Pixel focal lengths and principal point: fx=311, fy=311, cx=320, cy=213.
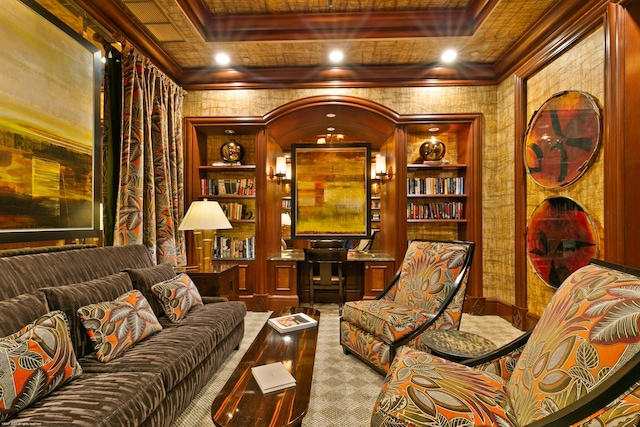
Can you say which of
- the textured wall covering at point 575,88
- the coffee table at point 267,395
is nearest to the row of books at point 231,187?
the coffee table at point 267,395

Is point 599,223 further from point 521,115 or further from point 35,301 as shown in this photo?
point 35,301

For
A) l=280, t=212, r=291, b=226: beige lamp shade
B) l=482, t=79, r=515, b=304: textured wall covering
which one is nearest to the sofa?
l=280, t=212, r=291, b=226: beige lamp shade

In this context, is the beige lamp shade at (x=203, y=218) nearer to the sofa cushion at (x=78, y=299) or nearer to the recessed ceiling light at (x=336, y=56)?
the sofa cushion at (x=78, y=299)

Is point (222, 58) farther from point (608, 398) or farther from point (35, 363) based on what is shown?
point (608, 398)

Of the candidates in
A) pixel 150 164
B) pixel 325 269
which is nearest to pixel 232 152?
pixel 150 164

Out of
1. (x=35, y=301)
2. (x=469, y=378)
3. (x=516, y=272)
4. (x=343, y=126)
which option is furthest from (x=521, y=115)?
(x=35, y=301)

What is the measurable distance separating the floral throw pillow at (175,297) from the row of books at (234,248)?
1.59 metres

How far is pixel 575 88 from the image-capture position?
2.60 m

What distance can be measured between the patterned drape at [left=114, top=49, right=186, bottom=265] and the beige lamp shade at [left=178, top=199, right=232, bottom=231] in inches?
10.2

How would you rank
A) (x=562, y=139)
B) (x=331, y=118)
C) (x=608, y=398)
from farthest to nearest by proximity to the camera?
(x=331, y=118) → (x=562, y=139) → (x=608, y=398)

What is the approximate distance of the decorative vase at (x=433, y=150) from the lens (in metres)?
3.99

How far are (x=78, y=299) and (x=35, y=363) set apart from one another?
484mm

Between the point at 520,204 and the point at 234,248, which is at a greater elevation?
the point at 520,204

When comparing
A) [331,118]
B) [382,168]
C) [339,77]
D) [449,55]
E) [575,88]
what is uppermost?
[449,55]
